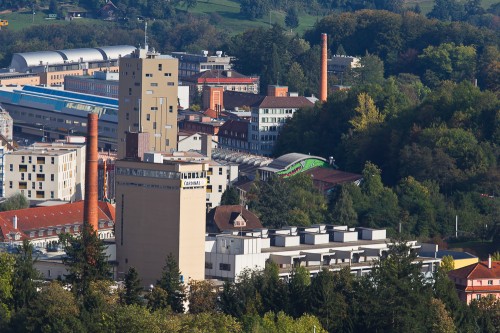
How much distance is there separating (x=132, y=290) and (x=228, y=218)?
1385 centimetres

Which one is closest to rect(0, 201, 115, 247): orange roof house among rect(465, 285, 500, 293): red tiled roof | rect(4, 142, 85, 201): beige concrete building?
rect(4, 142, 85, 201): beige concrete building

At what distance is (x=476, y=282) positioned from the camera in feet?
185

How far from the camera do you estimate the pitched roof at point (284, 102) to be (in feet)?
291

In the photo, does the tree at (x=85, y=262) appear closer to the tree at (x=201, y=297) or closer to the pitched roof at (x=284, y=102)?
the tree at (x=201, y=297)

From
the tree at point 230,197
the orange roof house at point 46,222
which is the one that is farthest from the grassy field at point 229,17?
the orange roof house at point 46,222

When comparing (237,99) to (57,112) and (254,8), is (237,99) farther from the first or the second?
(254,8)

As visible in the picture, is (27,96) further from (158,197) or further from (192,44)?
(158,197)

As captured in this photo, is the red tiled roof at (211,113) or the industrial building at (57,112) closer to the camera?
the industrial building at (57,112)

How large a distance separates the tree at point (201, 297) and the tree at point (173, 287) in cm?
27

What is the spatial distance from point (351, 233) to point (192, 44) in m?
69.4

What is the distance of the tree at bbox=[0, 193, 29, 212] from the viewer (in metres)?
67.8

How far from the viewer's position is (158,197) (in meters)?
55.1

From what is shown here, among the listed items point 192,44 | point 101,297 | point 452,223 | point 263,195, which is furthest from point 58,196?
point 192,44

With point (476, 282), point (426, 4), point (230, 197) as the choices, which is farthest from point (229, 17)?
point (476, 282)
